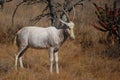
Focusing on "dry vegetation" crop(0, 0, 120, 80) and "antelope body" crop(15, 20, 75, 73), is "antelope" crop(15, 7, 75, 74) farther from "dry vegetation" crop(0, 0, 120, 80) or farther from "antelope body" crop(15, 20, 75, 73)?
"dry vegetation" crop(0, 0, 120, 80)

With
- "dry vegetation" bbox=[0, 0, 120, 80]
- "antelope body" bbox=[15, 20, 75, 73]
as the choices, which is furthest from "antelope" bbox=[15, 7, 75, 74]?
"dry vegetation" bbox=[0, 0, 120, 80]

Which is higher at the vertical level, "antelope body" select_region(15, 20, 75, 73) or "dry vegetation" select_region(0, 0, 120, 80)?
"antelope body" select_region(15, 20, 75, 73)

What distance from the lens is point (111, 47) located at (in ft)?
47.1

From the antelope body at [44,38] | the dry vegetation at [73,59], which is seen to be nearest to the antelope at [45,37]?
the antelope body at [44,38]

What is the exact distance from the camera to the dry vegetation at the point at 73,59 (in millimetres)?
10094

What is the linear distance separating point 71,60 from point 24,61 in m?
1.81

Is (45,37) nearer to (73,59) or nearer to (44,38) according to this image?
(44,38)

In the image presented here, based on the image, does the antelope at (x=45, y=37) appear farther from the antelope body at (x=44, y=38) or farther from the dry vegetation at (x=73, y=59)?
the dry vegetation at (x=73, y=59)

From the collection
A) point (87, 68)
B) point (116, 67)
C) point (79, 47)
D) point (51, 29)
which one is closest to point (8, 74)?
point (51, 29)

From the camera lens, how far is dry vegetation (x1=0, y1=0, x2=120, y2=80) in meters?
10.1

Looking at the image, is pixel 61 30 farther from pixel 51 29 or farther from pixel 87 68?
pixel 87 68

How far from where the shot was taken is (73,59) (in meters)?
12.9

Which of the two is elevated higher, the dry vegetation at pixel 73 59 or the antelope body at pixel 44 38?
the antelope body at pixel 44 38

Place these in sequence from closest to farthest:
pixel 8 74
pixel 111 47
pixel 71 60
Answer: pixel 8 74 < pixel 71 60 < pixel 111 47
